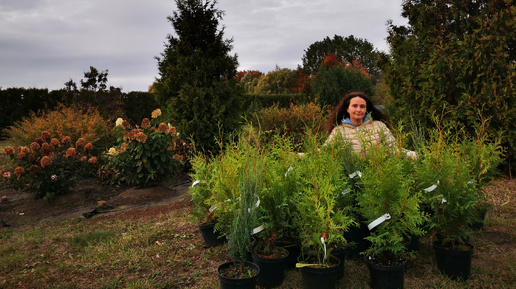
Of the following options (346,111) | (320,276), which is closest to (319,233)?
(320,276)

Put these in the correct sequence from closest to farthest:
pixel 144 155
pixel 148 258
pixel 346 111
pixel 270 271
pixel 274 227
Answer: pixel 270 271
pixel 274 227
pixel 148 258
pixel 346 111
pixel 144 155

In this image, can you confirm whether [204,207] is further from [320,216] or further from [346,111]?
Answer: [346,111]

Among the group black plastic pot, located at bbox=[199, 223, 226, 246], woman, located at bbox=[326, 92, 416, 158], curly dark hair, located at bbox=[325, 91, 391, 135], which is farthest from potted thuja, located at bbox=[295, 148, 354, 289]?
curly dark hair, located at bbox=[325, 91, 391, 135]

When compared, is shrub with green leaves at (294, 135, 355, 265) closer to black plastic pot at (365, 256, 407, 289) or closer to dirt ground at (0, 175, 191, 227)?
black plastic pot at (365, 256, 407, 289)

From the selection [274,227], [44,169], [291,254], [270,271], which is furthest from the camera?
[44,169]

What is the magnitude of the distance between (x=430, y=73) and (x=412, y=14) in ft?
4.47

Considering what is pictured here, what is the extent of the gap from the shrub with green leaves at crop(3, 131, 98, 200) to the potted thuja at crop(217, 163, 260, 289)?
4.57 meters

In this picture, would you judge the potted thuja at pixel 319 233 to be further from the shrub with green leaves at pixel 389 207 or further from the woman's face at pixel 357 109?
the woman's face at pixel 357 109

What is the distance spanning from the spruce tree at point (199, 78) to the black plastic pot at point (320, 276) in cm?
577

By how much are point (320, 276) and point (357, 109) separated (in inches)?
120

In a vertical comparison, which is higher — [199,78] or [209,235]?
[199,78]

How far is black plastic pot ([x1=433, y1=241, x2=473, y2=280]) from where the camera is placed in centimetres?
313

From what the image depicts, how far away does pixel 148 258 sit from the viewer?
12.1 feet

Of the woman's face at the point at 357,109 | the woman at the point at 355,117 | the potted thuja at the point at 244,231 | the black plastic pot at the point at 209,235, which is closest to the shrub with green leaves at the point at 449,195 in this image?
the potted thuja at the point at 244,231
